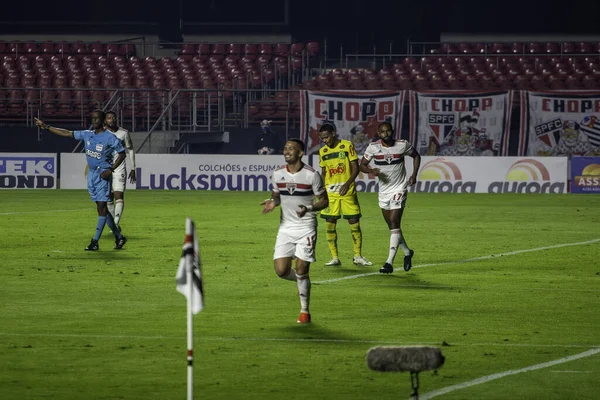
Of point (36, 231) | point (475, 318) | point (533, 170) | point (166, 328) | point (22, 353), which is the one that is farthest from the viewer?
point (533, 170)

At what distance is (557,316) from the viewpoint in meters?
14.1

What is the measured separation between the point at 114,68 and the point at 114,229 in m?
28.6

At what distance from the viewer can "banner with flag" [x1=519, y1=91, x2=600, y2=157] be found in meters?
39.7

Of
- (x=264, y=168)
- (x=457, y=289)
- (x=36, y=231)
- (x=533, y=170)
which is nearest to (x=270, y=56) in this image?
(x=264, y=168)

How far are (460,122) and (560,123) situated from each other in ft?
10.1

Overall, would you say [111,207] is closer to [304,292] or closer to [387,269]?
[387,269]

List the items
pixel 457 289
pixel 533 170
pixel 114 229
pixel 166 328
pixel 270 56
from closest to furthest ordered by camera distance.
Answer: pixel 166 328 < pixel 457 289 < pixel 114 229 < pixel 533 170 < pixel 270 56

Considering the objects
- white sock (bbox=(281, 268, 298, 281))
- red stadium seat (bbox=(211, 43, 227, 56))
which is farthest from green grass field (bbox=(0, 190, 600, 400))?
red stadium seat (bbox=(211, 43, 227, 56))

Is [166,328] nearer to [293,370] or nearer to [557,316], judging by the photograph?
[293,370]

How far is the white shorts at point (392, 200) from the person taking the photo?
18359mm

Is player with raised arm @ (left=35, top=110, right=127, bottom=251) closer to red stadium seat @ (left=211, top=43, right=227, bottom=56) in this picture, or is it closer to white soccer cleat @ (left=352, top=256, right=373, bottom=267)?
white soccer cleat @ (left=352, top=256, right=373, bottom=267)

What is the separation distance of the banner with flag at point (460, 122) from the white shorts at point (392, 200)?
21.7 meters

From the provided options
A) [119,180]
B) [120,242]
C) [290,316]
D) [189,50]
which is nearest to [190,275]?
[290,316]

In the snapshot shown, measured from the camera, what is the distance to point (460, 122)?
132ft
